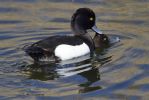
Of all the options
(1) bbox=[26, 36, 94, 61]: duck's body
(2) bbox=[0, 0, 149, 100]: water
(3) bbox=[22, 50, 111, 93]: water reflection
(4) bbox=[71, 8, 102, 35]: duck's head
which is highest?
(4) bbox=[71, 8, 102, 35]: duck's head

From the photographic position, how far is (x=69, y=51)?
11.3 metres

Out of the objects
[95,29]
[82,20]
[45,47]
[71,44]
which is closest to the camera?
[45,47]

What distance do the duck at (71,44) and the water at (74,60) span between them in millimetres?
145

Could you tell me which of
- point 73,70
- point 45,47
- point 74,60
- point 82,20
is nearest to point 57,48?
point 45,47

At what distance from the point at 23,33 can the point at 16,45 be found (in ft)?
2.40

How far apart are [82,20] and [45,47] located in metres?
1.33

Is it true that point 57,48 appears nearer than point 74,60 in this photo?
Yes

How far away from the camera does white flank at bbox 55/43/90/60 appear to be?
36.5ft

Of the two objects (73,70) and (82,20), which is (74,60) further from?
(82,20)

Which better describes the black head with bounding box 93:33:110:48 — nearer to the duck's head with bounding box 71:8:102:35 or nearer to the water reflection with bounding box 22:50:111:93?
the duck's head with bounding box 71:8:102:35

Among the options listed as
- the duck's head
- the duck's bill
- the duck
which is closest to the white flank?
the duck

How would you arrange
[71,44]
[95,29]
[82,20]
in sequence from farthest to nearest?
1. [95,29]
2. [82,20]
3. [71,44]

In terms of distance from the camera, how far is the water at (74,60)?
32.0ft

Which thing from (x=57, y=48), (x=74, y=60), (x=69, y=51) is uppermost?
(x=57, y=48)
